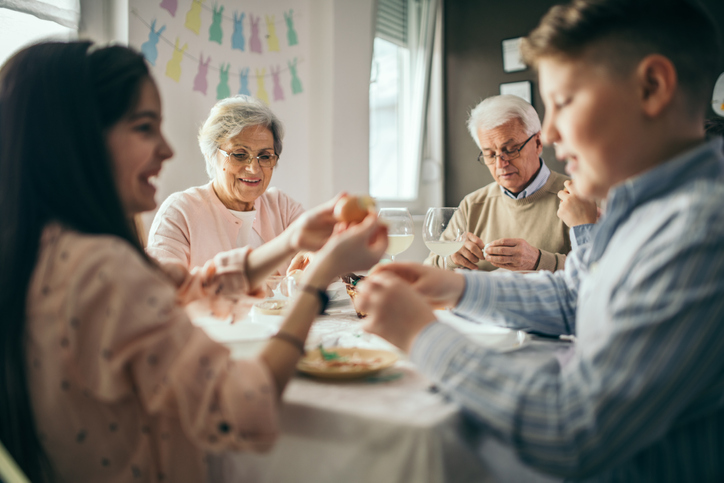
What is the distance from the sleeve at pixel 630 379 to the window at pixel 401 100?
3341 millimetres

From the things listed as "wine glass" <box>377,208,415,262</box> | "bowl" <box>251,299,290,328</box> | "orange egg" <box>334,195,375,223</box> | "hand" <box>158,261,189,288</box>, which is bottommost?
"bowl" <box>251,299,290,328</box>

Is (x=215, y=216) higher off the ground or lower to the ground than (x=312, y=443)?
higher

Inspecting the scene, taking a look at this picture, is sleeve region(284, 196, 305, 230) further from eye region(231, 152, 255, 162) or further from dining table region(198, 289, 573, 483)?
dining table region(198, 289, 573, 483)

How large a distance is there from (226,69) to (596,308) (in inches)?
97.9

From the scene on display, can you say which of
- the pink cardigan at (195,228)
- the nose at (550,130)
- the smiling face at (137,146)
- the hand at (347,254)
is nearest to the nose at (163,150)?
the smiling face at (137,146)

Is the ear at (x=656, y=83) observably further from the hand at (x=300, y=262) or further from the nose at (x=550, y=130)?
the hand at (x=300, y=262)

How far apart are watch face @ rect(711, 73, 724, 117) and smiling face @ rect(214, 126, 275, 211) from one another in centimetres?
265

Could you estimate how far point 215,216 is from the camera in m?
2.23

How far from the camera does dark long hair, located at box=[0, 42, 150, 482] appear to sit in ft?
2.27

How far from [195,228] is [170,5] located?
1.14m

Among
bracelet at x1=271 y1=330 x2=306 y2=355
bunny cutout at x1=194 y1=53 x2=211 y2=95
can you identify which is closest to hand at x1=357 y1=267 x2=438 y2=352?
bracelet at x1=271 y1=330 x2=306 y2=355

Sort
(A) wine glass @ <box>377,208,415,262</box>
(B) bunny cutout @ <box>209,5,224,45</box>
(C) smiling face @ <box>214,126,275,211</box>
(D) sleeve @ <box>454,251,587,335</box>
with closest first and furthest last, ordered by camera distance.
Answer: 1. (D) sleeve @ <box>454,251,587,335</box>
2. (A) wine glass @ <box>377,208,415,262</box>
3. (C) smiling face @ <box>214,126,275,211</box>
4. (B) bunny cutout @ <box>209,5,224,45</box>

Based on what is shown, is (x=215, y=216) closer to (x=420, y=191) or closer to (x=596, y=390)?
(x=596, y=390)

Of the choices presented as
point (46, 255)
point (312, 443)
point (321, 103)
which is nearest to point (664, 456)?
point (312, 443)
